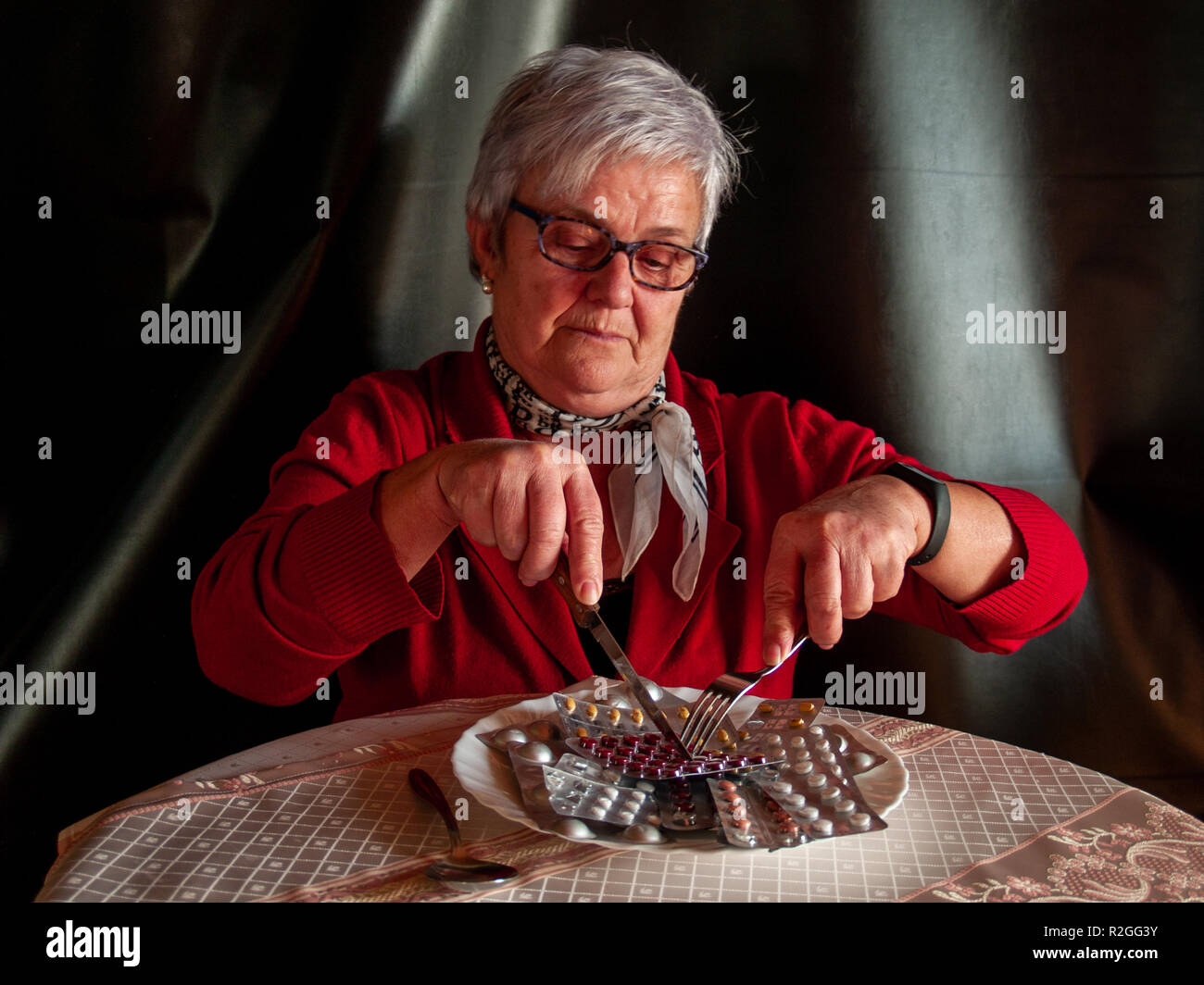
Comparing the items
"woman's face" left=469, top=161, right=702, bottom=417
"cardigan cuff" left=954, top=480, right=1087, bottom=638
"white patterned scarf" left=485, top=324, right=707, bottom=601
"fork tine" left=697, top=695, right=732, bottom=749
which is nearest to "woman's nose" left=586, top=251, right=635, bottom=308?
"woman's face" left=469, top=161, right=702, bottom=417

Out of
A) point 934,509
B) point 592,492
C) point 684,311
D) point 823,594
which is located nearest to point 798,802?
point 823,594

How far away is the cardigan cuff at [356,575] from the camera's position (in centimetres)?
96

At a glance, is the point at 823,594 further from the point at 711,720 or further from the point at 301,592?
the point at 301,592

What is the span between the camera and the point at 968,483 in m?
1.13

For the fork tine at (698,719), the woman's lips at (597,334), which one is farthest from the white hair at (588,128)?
the fork tine at (698,719)

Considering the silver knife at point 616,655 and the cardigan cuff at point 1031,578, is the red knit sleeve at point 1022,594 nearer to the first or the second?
the cardigan cuff at point 1031,578

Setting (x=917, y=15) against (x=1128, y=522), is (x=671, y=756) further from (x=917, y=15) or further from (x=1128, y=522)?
(x=917, y=15)

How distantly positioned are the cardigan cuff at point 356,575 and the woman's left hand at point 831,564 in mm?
345

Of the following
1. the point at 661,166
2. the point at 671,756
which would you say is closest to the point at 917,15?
the point at 661,166

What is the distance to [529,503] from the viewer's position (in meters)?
0.87

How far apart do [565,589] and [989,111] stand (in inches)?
42.4

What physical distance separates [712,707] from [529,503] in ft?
0.77

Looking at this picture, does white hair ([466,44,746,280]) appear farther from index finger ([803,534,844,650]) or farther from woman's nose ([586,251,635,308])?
index finger ([803,534,844,650])
